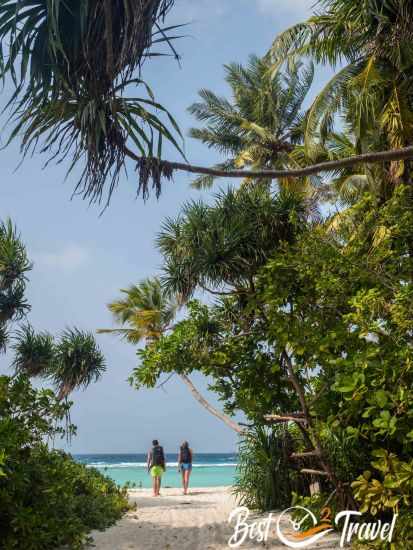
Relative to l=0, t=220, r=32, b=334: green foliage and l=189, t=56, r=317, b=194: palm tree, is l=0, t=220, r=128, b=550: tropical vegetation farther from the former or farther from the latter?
l=189, t=56, r=317, b=194: palm tree

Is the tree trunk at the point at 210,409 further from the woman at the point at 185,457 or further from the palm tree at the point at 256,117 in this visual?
the palm tree at the point at 256,117

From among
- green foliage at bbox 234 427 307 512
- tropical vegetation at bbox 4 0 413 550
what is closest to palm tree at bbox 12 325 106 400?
tropical vegetation at bbox 4 0 413 550

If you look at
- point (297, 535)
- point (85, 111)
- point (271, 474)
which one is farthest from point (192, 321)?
point (85, 111)

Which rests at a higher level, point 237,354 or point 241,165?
point 241,165

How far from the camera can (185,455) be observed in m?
16.5

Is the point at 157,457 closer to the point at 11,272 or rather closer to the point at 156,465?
the point at 156,465

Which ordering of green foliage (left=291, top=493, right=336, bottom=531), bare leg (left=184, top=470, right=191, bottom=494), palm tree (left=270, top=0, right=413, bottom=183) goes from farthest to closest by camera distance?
bare leg (left=184, top=470, right=191, bottom=494), palm tree (left=270, top=0, right=413, bottom=183), green foliage (left=291, top=493, right=336, bottom=531)

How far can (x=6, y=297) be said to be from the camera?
14.5 m

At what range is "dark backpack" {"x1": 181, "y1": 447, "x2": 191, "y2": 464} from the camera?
648 inches

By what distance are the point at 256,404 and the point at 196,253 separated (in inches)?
105

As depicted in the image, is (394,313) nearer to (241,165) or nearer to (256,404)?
(256,404)

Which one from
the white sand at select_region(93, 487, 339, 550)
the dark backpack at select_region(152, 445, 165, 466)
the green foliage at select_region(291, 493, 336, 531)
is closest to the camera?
the green foliage at select_region(291, 493, 336, 531)

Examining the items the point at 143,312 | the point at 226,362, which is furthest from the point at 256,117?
the point at 226,362

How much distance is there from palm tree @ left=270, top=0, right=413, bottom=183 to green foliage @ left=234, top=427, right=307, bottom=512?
591 cm
